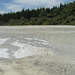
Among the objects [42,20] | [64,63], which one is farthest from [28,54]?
[42,20]

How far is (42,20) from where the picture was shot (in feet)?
116

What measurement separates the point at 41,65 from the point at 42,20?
31.7 meters

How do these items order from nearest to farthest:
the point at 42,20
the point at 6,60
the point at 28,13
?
the point at 6,60
the point at 42,20
the point at 28,13

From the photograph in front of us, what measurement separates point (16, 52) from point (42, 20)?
30300 millimetres

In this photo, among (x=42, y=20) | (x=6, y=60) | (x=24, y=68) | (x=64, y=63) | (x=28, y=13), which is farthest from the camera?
(x=28, y=13)

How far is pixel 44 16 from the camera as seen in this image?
38.8 metres

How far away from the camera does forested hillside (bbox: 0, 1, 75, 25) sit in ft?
105

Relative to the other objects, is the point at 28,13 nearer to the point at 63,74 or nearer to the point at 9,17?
the point at 9,17

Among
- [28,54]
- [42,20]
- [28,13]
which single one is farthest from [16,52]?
[28,13]

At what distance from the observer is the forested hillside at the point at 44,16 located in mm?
31869

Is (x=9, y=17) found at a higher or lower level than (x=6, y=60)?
higher

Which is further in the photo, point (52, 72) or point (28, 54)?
point (28, 54)

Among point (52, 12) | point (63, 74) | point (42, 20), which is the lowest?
point (63, 74)

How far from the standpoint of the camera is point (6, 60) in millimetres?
4637
